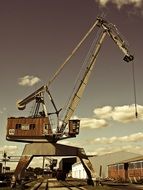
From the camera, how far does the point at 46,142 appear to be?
37.4 metres

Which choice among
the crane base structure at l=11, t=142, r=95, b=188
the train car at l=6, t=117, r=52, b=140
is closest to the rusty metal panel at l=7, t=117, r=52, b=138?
the train car at l=6, t=117, r=52, b=140

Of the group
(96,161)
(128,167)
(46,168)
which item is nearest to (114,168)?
(128,167)

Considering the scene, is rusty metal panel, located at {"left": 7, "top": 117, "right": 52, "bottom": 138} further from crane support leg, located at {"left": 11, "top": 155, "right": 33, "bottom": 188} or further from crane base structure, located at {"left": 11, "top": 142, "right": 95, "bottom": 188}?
crane support leg, located at {"left": 11, "top": 155, "right": 33, "bottom": 188}

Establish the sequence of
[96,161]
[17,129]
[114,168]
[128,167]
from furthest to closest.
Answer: [96,161], [114,168], [128,167], [17,129]

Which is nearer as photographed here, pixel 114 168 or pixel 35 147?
pixel 35 147

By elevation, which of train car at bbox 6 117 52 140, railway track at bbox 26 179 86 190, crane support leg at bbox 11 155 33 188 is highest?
train car at bbox 6 117 52 140

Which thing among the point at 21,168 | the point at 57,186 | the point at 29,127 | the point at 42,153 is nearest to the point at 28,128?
the point at 29,127

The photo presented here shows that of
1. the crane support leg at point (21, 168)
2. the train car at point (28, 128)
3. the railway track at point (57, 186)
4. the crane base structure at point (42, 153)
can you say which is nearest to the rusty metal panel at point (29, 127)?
the train car at point (28, 128)

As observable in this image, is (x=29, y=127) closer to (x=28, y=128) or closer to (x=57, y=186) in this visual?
(x=28, y=128)

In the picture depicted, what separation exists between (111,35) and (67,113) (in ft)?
39.0

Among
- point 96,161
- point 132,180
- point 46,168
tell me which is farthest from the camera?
point 46,168

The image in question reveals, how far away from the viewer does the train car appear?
3588 cm

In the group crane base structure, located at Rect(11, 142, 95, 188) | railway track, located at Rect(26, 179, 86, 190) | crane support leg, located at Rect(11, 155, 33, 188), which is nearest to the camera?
railway track, located at Rect(26, 179, 86, 190)

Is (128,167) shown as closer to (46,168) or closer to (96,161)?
(96,161)
